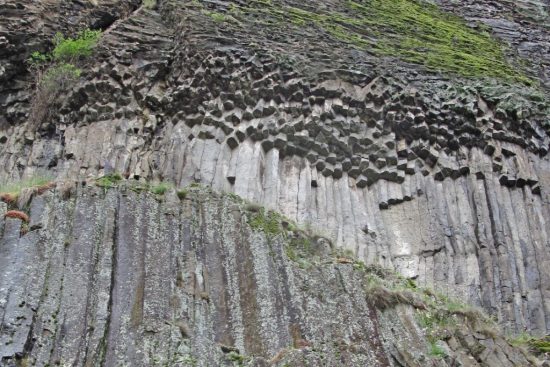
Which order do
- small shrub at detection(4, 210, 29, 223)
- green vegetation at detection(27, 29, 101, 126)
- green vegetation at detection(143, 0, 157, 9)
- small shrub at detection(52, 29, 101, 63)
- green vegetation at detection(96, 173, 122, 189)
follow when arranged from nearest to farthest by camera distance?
small shrub at detection(4, 210, 29, 223) → green vegetation at detection(96, 173, 122, 189) → green vegetation at detection(27, 29, 101, 126) → small shrub at detection(52, 29, 101, 63) → green vegetation at detection(143, 0, 157, 9)

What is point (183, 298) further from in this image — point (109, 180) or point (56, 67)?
point (56, 67)

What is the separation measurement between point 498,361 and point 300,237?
394 centimetres

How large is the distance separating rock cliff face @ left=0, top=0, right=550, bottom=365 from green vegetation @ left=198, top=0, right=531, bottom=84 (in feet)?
0.39

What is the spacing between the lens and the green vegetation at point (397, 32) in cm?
2434

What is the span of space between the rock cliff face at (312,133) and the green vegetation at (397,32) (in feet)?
0.39

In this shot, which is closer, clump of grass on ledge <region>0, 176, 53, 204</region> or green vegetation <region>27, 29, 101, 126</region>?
clump of grass on ledge <region>0, 176, 53, 204</region>

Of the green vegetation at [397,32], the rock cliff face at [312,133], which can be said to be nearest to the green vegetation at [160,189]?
the rock cliff face at [312,133]

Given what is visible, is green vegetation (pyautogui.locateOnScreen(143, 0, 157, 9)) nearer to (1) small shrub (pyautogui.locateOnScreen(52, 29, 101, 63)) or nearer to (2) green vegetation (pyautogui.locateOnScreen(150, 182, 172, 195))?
(1) small shrub (pyautogui.locateOnScreen(52, 29, 101, 63))

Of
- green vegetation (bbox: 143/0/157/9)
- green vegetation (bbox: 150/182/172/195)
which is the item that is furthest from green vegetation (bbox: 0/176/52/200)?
green vegetation (bbox: 143/0/157/9)

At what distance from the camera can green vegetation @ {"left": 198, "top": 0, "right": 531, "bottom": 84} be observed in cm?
2434

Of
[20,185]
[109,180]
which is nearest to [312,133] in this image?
[109,180]

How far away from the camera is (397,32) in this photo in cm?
2634

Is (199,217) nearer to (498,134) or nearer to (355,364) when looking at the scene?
(355,364)

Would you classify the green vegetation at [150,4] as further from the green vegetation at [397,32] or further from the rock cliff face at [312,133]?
the green vegetation at [397,32]
